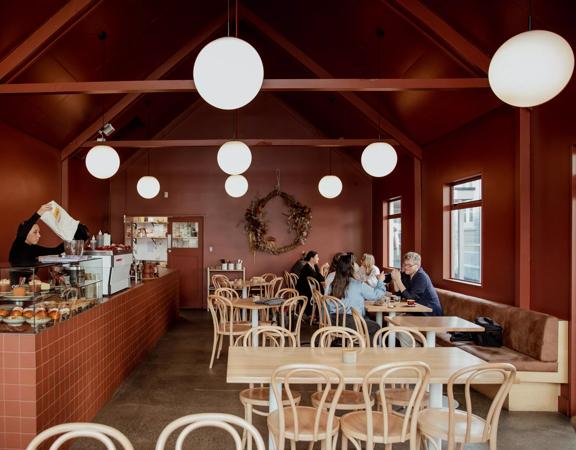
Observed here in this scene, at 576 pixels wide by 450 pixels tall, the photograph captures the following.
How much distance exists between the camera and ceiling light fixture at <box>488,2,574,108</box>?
2.20 metres

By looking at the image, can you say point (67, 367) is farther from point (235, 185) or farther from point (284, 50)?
point (284, 50)

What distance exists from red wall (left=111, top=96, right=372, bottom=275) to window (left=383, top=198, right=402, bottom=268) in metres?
1.26

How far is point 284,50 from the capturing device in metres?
7.37

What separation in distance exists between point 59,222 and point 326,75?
480cm

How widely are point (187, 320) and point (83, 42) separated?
4.79 meters

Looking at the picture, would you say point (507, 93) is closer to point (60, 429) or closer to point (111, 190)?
point (60, 429)

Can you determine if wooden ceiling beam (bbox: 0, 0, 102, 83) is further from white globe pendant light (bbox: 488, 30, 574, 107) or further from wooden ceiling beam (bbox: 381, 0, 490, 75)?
white globe pendant light (bbox: 488, 30, 574, 107)

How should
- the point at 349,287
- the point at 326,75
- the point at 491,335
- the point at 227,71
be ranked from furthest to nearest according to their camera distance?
the point at 326,75
the point at 349,287
the point at 491,335
the point at 227,71

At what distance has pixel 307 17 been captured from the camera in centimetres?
616

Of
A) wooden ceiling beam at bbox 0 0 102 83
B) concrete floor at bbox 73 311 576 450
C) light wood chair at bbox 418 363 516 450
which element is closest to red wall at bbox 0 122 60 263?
wooden ceiling beam at bbox 0 0 102 83

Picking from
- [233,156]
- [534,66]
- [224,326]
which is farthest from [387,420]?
[233,156]

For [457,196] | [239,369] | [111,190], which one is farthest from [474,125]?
[111,190]

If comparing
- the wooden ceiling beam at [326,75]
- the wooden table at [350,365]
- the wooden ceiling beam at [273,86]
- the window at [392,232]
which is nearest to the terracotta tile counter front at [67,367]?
the wooden table at [350,365]

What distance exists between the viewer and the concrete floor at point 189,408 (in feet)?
10.8
